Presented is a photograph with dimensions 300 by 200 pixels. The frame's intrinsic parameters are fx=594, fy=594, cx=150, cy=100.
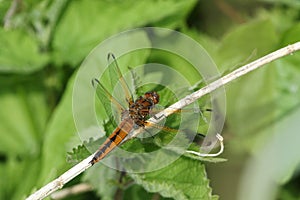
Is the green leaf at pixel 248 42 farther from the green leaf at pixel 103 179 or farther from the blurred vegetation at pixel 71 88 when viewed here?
the green leaf at pixel 103 179

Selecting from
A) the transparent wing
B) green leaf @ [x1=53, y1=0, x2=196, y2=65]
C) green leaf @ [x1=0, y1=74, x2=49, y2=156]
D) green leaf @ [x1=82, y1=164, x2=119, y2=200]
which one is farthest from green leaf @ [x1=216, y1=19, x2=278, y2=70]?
green leaf @ [x1=0, y1=74, x2=49, y2=156]

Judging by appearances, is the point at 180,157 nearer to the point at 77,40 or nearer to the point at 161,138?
the point at 161,138

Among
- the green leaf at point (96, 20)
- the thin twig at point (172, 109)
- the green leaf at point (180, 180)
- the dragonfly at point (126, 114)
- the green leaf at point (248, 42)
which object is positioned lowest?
the green leaf at point (180, 180)

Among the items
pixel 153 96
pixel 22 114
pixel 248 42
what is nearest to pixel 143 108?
pixel 153 96

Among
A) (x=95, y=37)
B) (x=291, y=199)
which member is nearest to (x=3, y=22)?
(x=95, y=37)

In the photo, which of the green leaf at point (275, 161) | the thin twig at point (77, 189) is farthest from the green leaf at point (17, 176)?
the green leaf at point (275, 161)

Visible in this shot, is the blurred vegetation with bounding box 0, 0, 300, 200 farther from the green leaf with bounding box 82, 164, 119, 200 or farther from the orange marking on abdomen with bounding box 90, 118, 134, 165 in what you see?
the orange marking on abdomen with bounding box 90, 118, 134, 165
